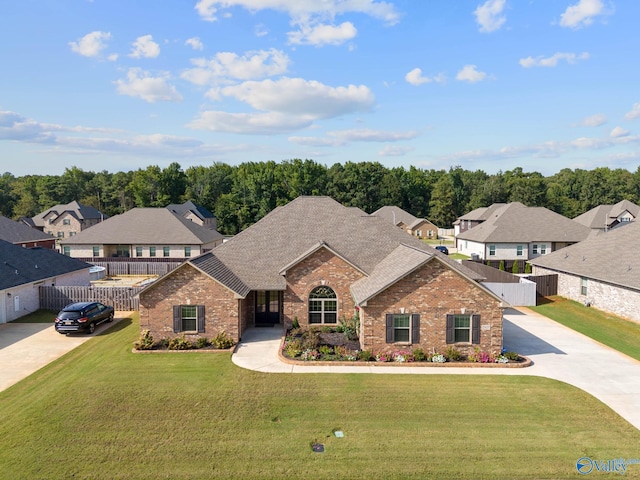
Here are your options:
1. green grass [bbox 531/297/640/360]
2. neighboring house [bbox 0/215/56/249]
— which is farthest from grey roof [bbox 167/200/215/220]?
green grass [bbox 531/297/640/360]

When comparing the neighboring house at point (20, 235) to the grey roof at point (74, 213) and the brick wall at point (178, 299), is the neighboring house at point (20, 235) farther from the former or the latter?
the brick wall at point (178, 299)

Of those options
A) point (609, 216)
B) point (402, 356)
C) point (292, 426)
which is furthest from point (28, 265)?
point (609, 216)

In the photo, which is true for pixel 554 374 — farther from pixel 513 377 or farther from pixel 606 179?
pixel 606 179

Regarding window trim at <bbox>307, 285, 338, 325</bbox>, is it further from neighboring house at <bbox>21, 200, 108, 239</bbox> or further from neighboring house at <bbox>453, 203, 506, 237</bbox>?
neighboring house at <bbox>21, 200, 108, 239</bbox>

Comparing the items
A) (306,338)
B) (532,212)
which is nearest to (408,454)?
(306,338)

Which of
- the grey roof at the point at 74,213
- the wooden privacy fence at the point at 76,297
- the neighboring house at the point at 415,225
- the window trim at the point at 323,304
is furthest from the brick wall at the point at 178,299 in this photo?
the neighboring house at the point at 415,225
